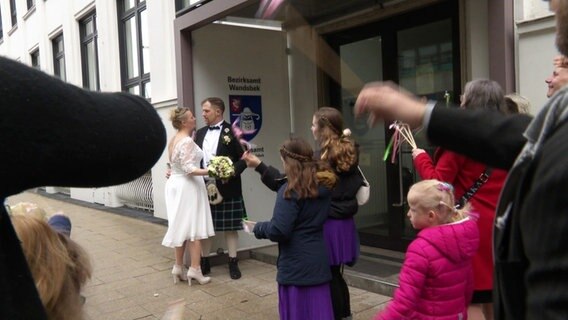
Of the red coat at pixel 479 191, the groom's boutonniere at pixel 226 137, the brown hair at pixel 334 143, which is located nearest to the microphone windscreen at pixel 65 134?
the red coat at pixel 479 191

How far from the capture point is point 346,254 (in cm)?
379

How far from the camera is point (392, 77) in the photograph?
5.81 m

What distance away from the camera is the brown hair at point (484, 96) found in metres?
2.84

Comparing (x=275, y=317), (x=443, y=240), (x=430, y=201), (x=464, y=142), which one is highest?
(x=464, y=142)

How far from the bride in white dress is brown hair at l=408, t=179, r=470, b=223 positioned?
307 centimetres

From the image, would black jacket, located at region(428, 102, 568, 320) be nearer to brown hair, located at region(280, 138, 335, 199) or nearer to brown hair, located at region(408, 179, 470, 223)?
brown hair, located at region(408, 179, 470, 223)

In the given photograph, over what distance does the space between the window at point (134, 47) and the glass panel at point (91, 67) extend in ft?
7.43

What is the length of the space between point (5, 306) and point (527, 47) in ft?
12.0

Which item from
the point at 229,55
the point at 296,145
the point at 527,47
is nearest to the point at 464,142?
the point at 296,145

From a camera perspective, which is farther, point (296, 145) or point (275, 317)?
point (275, 317)

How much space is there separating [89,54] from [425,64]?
1082 centimetres

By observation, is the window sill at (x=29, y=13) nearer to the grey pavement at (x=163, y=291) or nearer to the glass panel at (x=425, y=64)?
the grey pavement at (x=163, y=291)

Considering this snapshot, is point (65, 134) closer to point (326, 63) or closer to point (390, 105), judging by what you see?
point (390, 105)

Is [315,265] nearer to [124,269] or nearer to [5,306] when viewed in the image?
[5,306]
